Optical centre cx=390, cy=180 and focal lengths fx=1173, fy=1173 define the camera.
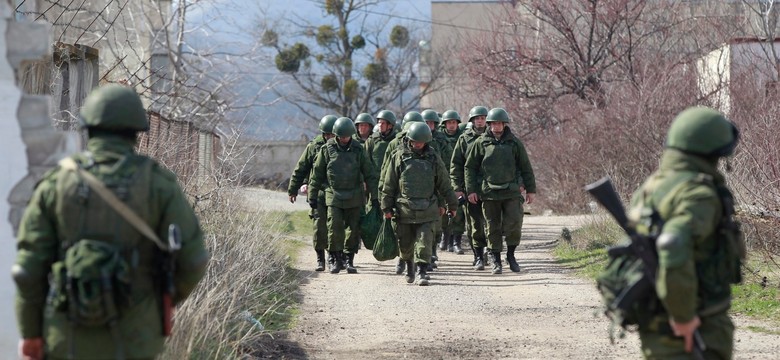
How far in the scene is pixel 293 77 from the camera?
4459cm

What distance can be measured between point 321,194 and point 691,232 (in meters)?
9.57

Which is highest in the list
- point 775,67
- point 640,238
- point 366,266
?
point 775,67

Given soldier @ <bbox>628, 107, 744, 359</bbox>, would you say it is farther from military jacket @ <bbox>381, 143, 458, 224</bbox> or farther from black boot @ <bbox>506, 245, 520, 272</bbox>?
black boot @ <bbox>506, 245, 520, 272</bbox>

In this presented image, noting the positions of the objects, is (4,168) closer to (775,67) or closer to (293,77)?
(775,67)

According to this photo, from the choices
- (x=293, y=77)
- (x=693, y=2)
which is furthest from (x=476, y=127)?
(x=293, y=77)

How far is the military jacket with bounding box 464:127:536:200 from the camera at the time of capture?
13.7 metres

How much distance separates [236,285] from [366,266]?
19.7 feet

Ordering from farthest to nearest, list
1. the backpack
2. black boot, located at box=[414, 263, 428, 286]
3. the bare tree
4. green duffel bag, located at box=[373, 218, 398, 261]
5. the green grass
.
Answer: the bare tree < green duffel bag, located at box=[373, 218, 398, 261] < black boot, located at box=[414, 263, 428, 286] < the green grass < the backpack

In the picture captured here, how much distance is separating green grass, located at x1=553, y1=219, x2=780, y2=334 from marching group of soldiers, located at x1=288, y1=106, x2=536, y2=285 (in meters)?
1.00

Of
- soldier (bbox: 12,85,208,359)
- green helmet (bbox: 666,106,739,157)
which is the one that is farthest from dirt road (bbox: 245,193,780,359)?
soldier (bbox: 12,85,208,359)

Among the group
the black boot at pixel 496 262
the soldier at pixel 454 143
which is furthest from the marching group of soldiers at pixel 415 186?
the soldier at pixel 454 143

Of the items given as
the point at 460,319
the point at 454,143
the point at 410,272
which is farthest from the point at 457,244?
the point at 460,319

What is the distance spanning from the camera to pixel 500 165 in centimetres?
1374

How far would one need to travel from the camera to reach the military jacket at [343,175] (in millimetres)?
14070
